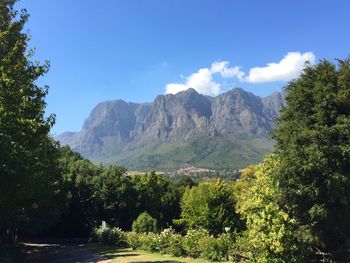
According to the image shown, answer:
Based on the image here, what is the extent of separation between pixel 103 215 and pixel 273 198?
1403 inches

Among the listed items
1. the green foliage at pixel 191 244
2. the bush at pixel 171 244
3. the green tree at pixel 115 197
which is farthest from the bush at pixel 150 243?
the green tree at pixel 115 197

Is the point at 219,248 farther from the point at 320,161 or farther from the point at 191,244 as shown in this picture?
the point at 320,161

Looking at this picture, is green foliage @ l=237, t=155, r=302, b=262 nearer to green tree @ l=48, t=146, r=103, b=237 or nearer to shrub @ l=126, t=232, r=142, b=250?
shrub @ l=126, t=232, r=142, b=250

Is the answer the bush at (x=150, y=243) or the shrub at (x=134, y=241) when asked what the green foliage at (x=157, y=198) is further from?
the bush at (x=150, y=243)

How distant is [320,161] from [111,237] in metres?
20.9

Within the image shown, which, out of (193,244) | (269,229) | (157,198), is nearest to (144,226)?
(193,244)

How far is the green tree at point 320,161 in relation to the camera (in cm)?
1886

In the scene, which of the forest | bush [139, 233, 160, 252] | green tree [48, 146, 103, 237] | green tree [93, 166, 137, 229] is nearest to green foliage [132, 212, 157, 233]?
bush [139, 233, 160, 252]

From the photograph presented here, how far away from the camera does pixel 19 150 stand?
16.5 metres

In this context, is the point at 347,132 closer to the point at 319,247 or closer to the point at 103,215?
the point at 319,247

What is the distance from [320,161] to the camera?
61.7 ft

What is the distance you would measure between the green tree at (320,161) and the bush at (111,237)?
16334 mm

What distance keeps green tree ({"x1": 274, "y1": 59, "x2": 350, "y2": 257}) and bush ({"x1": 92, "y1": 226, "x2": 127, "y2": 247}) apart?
643 inches

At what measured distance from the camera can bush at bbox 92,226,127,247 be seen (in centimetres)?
3273
